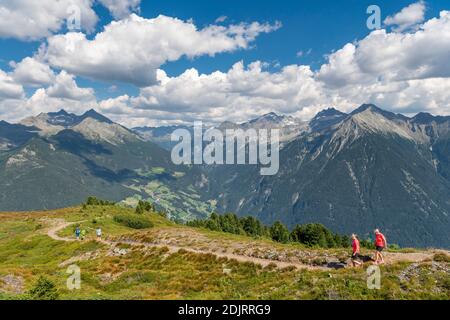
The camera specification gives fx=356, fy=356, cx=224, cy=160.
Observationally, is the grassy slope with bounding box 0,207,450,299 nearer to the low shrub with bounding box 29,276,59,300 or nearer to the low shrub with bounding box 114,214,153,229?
the low shrub with bounding box 29,276,59,300

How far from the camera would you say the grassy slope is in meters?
27.7

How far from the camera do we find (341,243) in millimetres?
135875

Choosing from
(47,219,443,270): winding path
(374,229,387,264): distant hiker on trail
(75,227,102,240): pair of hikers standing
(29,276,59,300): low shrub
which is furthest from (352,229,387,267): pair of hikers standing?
(75,227,102,240): pair of hikers standing

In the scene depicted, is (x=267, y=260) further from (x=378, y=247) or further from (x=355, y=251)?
(x=378, y=247)

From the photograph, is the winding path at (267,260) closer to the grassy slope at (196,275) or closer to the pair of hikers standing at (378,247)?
the grassy slope at (196,275)

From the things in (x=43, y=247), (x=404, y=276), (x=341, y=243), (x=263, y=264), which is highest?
(x=404, y=276)

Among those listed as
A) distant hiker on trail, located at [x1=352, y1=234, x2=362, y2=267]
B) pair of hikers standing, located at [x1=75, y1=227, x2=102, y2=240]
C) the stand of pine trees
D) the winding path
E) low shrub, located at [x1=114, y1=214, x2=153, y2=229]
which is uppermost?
distant hiker on trail, located at [x1=352, y1=234, x2=362, y2=267]

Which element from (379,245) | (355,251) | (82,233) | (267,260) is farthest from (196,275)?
(82,233)

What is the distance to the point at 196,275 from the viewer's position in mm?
40938

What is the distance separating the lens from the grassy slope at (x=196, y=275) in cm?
2769

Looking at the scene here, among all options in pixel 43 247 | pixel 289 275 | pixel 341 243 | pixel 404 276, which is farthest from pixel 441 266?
pixel 341 243
